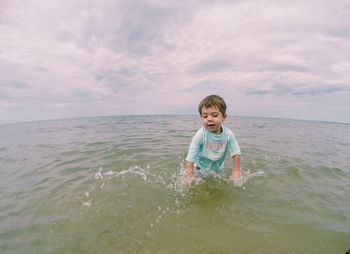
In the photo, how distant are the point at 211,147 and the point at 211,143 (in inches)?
4.2

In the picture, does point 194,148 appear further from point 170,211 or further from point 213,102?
point 170,211

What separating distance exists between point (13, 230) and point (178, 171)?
4.08 m

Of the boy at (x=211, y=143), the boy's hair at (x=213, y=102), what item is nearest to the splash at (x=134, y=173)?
the boy at (x=211, y=143)

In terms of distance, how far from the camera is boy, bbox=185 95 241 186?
15.5 feet

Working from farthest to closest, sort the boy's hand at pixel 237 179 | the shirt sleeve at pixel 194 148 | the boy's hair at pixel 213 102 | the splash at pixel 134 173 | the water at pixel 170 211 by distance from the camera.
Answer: the splash at pixel 134 173 < the boy's hand at pixel 237 179 < the shirt sleeve at pixel 194 148 < the boy's hair at pixel 213 102 < the water at pixel 170 211

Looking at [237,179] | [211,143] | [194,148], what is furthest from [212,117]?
[237,179]

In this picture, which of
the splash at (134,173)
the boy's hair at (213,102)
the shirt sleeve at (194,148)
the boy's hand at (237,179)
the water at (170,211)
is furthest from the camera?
the splash at (134,173)

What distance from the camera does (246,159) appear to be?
8188mm

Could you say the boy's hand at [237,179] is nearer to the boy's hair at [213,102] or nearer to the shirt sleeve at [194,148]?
the shirt sleeve at [194,148]

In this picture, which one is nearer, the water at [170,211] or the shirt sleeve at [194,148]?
the water at [170,211]

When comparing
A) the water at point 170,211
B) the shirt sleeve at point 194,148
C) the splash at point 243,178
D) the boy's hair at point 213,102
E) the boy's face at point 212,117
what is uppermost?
the boy's hair at point 213,102

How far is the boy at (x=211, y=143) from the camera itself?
186 inches

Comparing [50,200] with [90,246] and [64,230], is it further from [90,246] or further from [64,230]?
[90,246]

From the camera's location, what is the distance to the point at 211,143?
5152 millimetres
